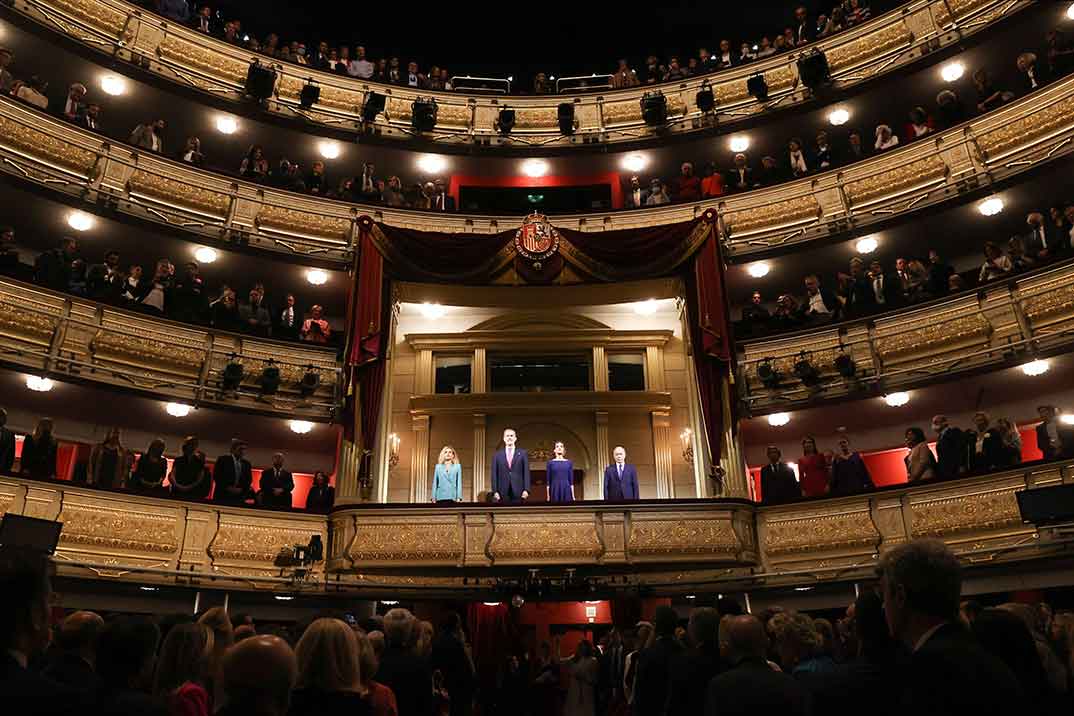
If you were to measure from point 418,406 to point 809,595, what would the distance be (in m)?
7.49

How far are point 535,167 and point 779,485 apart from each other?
28.3 ft

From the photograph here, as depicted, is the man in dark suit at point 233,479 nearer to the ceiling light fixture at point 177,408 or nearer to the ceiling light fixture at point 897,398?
the ceiling light fixture at point 177,408

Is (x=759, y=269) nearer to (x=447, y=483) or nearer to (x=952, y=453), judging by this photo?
(x=952, y=453)

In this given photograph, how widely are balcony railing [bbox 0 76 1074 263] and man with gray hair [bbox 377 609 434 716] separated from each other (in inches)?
436

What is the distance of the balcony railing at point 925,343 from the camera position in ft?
37.6

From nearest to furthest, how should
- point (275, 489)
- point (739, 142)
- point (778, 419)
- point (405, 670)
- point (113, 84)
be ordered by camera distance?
point (405, 670)
point (275, 489)
point (778, 419)
point (113, 84)
point (739, 142)

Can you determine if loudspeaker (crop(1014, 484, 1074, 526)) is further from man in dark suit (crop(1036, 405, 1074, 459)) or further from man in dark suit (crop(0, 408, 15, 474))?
man in dark suit (crop(0, 408, 15, 474))

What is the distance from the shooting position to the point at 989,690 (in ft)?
6.23

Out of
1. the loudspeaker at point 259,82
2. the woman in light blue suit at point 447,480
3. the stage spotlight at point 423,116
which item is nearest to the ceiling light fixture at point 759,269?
the woman in light blue suit at point 447,480

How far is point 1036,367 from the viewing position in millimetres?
11523

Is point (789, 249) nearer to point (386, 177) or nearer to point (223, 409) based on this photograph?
point (386, 177)

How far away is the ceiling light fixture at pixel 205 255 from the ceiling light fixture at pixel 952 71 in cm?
1376

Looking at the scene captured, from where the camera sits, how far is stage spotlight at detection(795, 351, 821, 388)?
42.2ft

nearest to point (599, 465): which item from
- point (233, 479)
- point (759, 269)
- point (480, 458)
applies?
point (480, 458)
